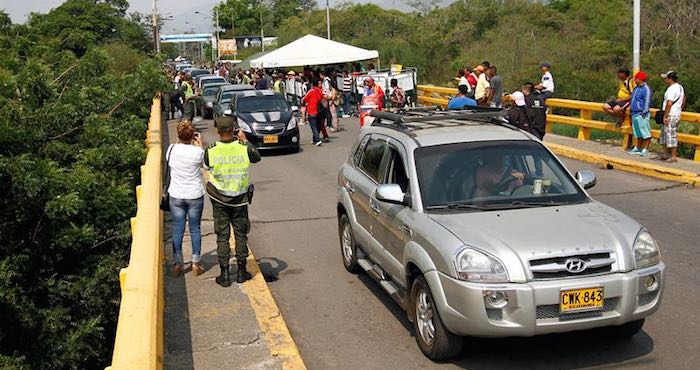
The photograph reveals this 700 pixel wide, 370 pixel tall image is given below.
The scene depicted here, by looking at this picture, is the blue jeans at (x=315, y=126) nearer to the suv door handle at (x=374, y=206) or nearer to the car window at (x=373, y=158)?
the car window at (x=373, y=158)

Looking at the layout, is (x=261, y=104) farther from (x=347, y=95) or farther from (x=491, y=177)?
(x=491, y=177)

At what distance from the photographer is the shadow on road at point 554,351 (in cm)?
592

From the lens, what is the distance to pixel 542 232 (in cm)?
575

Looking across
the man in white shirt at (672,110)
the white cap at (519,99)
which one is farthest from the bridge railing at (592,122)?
the white cap at (519,99)

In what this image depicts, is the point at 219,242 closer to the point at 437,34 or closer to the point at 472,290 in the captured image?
the point at 472,290

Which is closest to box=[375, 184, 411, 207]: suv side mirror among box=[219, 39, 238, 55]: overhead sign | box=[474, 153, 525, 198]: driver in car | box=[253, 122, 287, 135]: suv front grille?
box=[474, 153, 525, 198]: driver in car

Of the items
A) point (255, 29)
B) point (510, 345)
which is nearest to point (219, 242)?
point (510, 345)

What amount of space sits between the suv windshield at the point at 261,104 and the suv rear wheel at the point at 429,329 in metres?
14.8

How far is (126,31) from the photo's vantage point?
8550 cm

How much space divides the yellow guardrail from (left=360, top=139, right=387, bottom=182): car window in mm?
2096

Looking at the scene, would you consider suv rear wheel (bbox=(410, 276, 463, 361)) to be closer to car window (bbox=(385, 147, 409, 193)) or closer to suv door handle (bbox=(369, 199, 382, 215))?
car window (bbox=(385, 147, 409, 193))

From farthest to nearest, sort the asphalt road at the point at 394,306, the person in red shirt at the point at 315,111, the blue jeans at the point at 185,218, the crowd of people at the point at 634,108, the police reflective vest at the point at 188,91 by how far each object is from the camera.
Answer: the police reflective vest at the point at 188,91 < the person in red shirt at the point at 315,111 < the crowd of people at the point at 634,108 < the blue jeans at the point at 185,218 < the asphalt road at the point at 394,306

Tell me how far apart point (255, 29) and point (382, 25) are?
69048 millimetres

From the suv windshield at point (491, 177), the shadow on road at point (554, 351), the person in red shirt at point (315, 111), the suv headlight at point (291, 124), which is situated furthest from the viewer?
the person in red shirt at point (315, 111)
